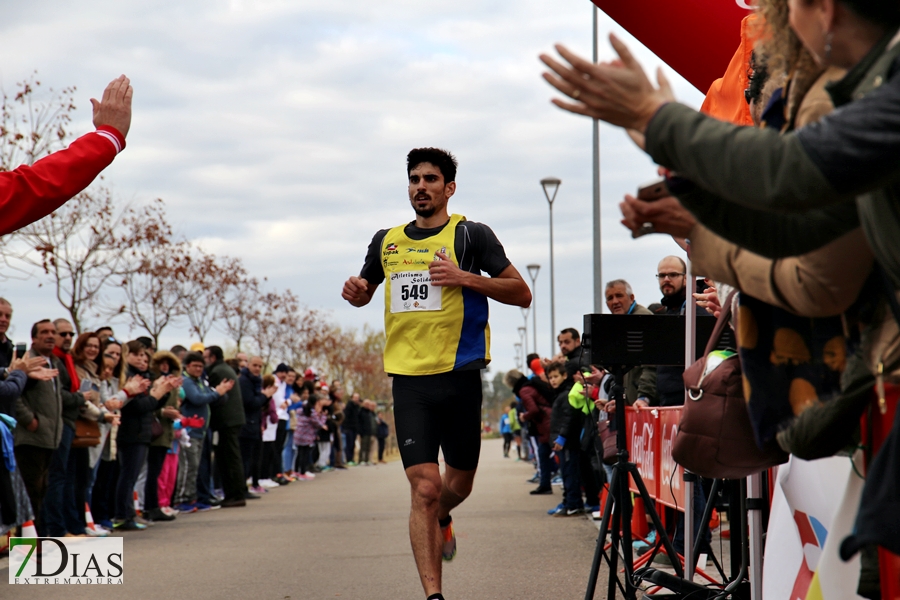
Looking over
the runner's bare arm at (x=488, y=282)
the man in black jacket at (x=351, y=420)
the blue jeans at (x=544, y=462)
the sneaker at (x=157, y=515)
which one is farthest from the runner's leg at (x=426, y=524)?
the man in black jacket at (x=351, y=420)

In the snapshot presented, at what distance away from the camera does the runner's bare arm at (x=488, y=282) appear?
6047 mm

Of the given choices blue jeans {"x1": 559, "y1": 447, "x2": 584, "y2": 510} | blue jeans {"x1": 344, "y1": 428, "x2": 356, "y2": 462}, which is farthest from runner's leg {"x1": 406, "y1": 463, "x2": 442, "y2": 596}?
blue jeans {"x1": 344, "y1": 428, "x2": 356, "y2": 462}

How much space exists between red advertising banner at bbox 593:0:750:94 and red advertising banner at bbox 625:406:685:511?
257 centimetres

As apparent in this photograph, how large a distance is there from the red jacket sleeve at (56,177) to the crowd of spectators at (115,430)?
14.9 ft

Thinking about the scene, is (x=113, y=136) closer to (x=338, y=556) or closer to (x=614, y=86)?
(x=614, y=86)

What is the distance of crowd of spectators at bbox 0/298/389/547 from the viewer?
30.3ft

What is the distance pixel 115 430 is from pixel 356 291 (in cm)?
665

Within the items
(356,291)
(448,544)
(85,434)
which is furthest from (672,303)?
(85,434)

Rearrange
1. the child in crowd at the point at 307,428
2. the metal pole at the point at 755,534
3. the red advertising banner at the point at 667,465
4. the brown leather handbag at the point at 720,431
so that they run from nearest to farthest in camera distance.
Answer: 1. the brown leather handbag at the point at 720,431
2. the metal pole at the point at 755,534
3. the red advertising banner at the point at 667,465
4. the child in crowd at the point at 307,428

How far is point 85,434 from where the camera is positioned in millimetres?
10562

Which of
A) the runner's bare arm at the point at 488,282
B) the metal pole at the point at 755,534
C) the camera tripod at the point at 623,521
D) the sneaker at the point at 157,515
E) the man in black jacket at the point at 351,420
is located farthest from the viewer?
the man in black jacket at the point at 351,420

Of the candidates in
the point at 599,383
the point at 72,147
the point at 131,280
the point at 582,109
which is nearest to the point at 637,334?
the point at 72,147

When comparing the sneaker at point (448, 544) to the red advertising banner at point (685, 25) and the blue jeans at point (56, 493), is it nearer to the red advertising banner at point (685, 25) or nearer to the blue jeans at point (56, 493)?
the red advertising banner at point (685, 25)

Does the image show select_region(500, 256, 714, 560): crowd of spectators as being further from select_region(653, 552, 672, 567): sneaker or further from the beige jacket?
the beige jacket
